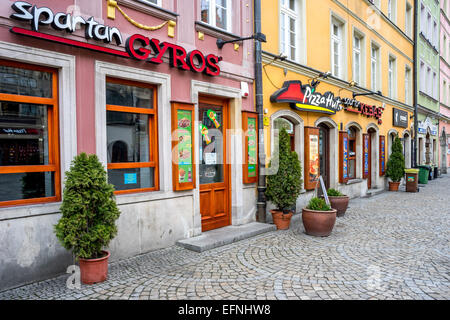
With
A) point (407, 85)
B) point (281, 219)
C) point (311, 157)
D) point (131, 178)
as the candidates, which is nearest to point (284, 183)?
point (281, 219)

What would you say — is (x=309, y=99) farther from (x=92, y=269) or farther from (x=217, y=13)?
(x=92, y=269)

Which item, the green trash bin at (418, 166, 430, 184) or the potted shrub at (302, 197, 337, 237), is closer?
the potted shrub at (302, 197, 337, 237)

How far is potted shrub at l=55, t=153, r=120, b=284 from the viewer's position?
4.12 metres

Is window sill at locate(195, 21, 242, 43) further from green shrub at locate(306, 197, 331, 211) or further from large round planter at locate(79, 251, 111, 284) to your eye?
large round planter at locate(79, 251, 111, 284)

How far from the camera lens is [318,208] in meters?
6.82

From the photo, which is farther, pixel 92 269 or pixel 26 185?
pixel 26 185

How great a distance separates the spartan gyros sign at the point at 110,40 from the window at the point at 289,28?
116 inches

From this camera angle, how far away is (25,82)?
4.55m

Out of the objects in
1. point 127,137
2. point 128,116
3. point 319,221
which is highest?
point 128,116

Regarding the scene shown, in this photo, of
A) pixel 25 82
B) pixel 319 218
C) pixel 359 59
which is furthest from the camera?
pixel 359 59

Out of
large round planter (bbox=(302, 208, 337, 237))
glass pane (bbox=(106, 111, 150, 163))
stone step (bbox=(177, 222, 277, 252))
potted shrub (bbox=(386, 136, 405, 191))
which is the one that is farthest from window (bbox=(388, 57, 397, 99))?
glass pane (bbox=(106, 111, 150, 163))

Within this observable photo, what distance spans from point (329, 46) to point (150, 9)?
22.4 ft

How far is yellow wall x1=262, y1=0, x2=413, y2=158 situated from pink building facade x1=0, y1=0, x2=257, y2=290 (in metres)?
0.82

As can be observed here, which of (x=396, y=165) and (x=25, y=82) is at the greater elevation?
(x=25, y=82)
